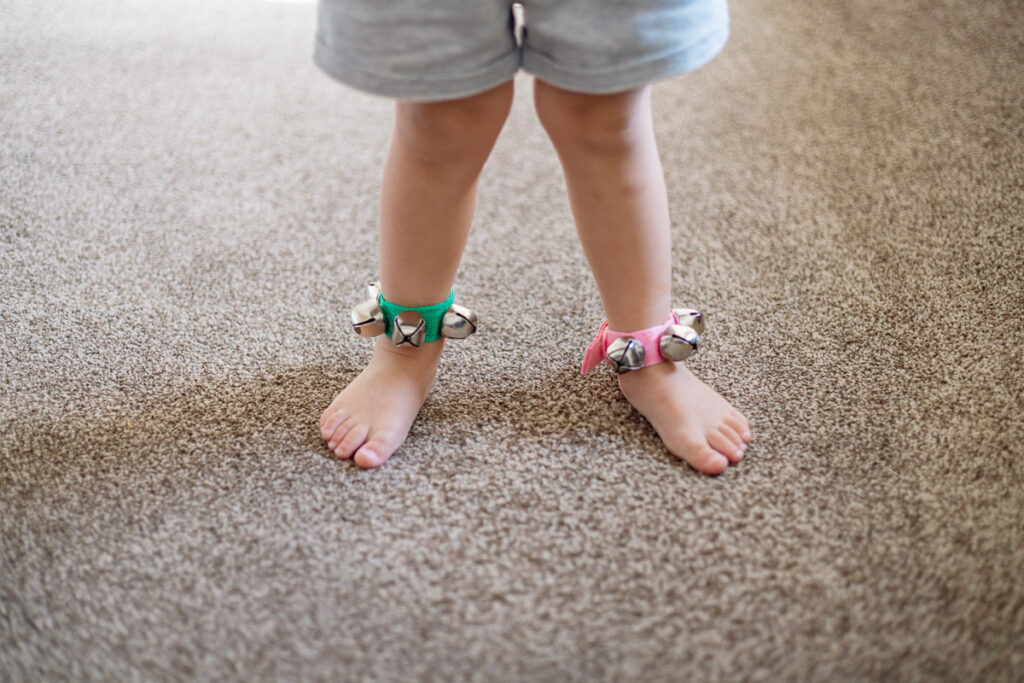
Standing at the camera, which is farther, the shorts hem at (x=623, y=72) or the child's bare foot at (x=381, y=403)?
the child's bare foot at (x=381, y=403)

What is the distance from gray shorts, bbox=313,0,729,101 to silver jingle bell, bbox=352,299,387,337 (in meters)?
0.22

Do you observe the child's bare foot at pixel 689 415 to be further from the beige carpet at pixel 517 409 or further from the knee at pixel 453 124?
the knee at pixel 453 124

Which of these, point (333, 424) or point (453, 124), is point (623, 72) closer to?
point (453, 124)

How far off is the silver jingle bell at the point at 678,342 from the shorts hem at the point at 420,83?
273 millimetres

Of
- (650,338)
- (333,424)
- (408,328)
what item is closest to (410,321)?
(408,328)

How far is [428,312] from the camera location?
27.1 inches

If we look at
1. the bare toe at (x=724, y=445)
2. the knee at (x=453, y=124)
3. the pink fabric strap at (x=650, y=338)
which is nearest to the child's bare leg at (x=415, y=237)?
the knee at (x=453, y=124)

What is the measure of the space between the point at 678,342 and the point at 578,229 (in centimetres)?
13

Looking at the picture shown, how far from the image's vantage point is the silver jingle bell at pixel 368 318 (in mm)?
689

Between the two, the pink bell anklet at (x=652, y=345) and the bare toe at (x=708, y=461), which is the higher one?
the pink bell anklet at (x=652, y=345)

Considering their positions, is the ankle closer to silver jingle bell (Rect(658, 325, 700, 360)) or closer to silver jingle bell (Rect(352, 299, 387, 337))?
silver jingle bell (Rect(352, 299, 387, 337))

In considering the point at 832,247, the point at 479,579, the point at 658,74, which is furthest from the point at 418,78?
the point at 832,247

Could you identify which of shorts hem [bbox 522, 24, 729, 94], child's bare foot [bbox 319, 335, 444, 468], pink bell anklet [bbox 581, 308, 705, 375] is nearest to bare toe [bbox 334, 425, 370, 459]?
child's bare foot [bbox 319, 335, 444, 468]

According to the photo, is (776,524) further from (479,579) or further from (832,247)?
(832,247)
